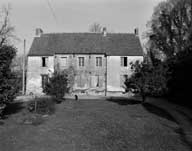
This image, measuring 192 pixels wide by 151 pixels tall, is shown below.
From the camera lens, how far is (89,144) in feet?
23.7

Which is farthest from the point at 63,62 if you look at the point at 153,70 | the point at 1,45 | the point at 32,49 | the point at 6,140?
the point at 6,140

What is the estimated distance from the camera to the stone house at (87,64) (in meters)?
28.7

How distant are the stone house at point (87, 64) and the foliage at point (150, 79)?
1164cm

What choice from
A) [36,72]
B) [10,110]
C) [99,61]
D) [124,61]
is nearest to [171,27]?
[124,61]

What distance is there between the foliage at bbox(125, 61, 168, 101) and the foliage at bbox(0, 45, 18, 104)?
9.51m

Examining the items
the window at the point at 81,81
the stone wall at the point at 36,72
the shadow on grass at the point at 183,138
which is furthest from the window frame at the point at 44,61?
the shadow on grass at the point at 183,138

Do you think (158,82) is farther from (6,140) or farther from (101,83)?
(101,83)

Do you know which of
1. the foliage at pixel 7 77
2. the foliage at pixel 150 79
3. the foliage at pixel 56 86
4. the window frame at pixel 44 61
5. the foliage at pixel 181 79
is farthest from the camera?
the window frame at pixel 44 61

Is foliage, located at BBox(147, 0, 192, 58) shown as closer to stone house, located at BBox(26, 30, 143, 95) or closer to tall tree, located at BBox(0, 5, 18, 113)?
stone house, located at BBox(26, 30, 143, 95)

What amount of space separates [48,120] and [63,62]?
748 inches

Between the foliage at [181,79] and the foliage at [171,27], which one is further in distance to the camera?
the foliage at [171,27]

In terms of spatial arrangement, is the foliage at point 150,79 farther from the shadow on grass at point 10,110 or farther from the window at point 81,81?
the window at point 81,81

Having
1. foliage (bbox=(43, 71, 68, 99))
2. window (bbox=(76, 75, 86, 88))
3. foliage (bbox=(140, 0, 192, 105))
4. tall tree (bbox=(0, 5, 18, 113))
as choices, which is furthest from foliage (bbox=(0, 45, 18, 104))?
foliage (bbox=(140, 0, 192, 105))

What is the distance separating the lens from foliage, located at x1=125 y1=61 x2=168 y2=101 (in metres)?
15.7
